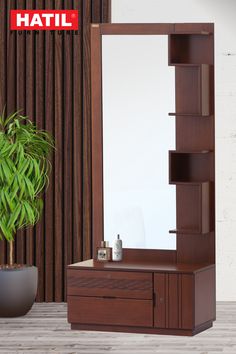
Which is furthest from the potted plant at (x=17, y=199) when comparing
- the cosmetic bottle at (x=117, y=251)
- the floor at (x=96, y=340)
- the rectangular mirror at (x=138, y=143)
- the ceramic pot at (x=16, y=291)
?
the cosmetic bottle at (x=117, y=251)

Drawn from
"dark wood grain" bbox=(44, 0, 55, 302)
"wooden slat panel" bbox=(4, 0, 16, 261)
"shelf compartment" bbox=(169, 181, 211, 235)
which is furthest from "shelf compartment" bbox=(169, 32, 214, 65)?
"wooden slat panel" bbox=(4, 0, 16, 261)

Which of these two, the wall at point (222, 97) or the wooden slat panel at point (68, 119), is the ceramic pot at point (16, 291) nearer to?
the wooden slat panel at point (68, 119)

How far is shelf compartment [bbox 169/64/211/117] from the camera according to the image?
741cm

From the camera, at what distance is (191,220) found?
7.53 m

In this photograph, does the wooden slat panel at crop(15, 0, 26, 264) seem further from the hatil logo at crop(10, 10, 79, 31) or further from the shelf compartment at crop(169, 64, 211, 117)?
the shelf compartment at crop(169, 64, 211, 117)

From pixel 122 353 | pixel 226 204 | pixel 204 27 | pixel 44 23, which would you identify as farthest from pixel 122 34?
pixel 122 353

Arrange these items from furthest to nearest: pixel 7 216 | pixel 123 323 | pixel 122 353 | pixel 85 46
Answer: pixel 85 46, pixel 7 216, pixel 123 323, pixel 122 353

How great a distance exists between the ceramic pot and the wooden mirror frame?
2.99ft

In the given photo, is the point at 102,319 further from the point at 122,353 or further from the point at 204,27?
the point at 204,27

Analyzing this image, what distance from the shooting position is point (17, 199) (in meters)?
8.14

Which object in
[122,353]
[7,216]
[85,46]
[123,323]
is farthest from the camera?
[85,46]

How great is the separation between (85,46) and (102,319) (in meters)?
2.52

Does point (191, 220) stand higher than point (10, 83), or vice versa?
point (10, 83)

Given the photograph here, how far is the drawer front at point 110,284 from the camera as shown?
7.24m
